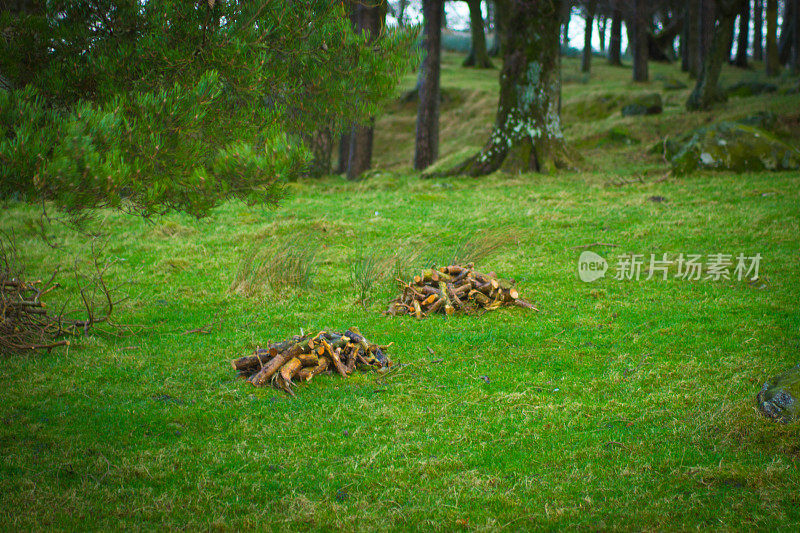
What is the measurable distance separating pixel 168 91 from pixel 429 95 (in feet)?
46.6

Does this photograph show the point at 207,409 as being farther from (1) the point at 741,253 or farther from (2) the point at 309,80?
(1) the point at 741,253

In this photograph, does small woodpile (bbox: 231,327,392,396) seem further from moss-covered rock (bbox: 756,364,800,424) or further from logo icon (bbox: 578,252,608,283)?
logo icon (bbox: 578,252,608,283)

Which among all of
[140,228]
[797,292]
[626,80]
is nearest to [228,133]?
[797,292]

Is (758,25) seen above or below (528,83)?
above

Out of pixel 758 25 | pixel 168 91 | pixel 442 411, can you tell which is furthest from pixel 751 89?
pixel 758 25

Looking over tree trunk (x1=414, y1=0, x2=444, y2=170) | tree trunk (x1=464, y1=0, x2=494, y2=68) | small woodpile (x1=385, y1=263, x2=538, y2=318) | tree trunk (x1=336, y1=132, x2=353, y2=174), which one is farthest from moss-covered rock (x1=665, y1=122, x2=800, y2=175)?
tree trunk (x1=464, y1=0, x2=494, y2=68)

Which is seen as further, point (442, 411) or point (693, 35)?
point (693, 35)

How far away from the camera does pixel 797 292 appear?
7.11 metres

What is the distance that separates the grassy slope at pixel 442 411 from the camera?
3574mm

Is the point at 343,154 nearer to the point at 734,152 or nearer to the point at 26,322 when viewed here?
the point at 734,152

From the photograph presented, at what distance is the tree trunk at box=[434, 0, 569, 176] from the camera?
1474cm

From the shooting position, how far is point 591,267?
854cm

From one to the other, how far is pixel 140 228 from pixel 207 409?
830cm

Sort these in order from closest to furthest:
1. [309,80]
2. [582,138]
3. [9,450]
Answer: [9,450]
[309,80]
[582,138]
